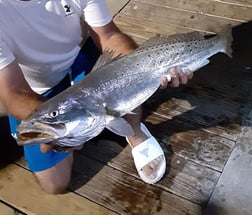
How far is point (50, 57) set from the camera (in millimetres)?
1857

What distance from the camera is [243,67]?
238 centimetres

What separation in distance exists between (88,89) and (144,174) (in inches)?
23.0

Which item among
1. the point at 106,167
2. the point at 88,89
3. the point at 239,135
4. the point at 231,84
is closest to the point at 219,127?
the point at 239,135

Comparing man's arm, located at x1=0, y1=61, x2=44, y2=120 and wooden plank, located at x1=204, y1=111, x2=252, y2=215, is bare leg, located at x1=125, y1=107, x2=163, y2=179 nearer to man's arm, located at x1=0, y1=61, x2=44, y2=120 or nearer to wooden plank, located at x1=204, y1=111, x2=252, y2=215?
wooden plank, located at x1=204, y1=111, x2=252, y2=215

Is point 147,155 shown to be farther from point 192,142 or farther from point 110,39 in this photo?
point 110,39

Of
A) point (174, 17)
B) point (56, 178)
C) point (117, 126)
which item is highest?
point (117, 126)

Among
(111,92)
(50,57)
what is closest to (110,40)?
(50,57)

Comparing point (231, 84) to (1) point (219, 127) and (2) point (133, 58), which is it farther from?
(2) point (133, 58)

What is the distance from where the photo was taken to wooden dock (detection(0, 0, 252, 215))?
6.12 feet

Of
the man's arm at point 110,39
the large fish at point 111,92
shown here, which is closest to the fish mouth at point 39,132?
the large fish at point 111,92

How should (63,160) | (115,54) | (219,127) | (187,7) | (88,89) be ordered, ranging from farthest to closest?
(187,7) → (219,127) → (63,160) → (115,54) → (88,89)

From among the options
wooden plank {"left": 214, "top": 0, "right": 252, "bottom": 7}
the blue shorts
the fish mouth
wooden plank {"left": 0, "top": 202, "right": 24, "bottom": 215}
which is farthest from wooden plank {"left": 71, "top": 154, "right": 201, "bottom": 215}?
wooden plank {"left": 214, "top": 0, "right": 252, "bottom": 7}

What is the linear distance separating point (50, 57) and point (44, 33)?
0.12 m

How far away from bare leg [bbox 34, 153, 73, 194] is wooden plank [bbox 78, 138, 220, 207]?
16 cm
